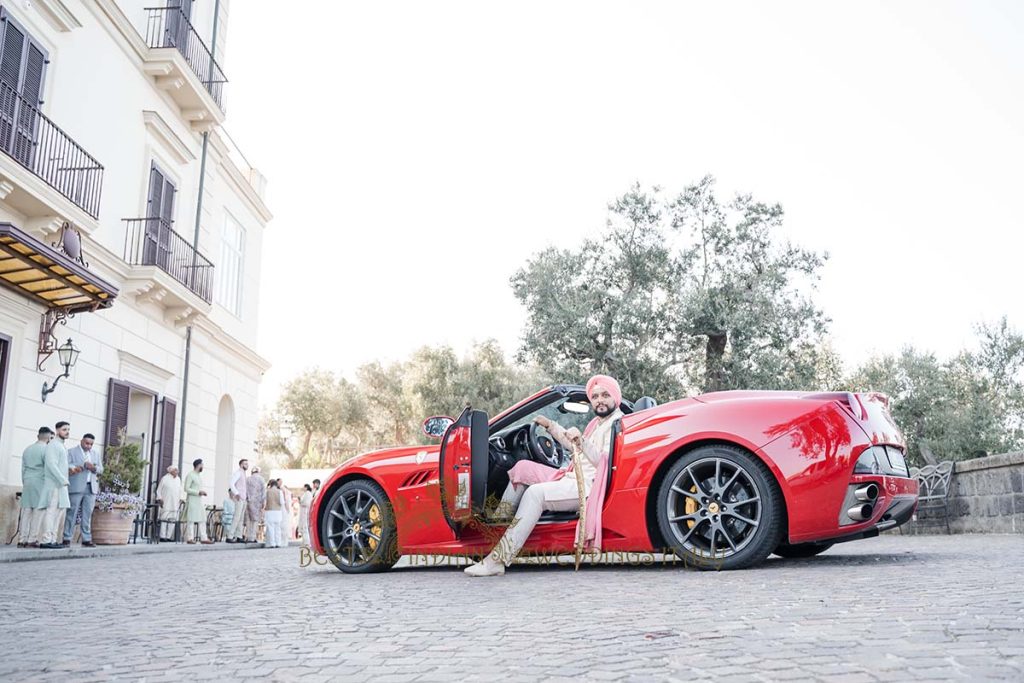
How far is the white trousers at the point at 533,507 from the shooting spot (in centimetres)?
592

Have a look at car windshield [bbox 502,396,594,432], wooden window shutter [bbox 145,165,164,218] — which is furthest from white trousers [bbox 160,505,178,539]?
car windshield [bbox 502,396,594,432]

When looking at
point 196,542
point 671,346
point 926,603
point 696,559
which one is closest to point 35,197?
point 196,542

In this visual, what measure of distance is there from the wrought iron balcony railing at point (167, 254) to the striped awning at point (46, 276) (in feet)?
10.00


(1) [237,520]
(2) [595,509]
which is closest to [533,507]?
(2) [595,509]

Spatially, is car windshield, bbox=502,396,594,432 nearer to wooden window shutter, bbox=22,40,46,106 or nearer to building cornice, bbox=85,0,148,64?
wooden window shutter, bbox=22,40,46,106

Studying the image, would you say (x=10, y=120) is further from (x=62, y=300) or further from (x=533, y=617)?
(x=533, y=617)

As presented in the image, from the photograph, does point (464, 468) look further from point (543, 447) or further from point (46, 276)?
point (46, 276)

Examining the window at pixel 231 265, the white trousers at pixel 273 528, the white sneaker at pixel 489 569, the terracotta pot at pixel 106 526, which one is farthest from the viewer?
the window at pixel 231 265

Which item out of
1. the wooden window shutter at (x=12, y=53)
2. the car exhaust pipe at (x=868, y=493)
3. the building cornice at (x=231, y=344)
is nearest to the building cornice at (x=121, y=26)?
the wooden window shutter at (x=12, y=53)

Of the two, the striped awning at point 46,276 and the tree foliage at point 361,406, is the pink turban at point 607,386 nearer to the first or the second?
the striped awning at point 46,276

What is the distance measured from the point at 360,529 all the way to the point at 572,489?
1824mm

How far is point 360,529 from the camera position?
22.6 ft

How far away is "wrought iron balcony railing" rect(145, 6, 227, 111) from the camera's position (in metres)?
17.6

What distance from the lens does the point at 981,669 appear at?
244 cm
